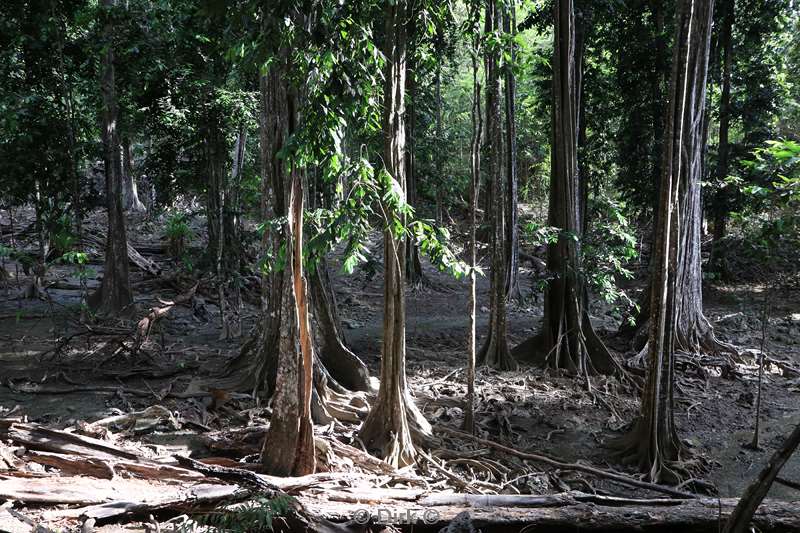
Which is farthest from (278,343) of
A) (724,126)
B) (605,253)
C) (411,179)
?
(724,126)

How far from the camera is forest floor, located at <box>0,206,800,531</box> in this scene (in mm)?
6617

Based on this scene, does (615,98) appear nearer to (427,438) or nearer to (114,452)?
(427,438)

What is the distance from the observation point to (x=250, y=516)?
4.29 meters

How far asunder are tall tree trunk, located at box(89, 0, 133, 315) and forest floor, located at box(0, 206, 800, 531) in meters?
0.59

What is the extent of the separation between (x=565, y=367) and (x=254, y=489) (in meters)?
6.75

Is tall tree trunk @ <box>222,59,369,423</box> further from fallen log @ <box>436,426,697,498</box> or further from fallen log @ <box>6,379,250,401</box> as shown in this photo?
fallen log @ <box>436,426,697,498</box>

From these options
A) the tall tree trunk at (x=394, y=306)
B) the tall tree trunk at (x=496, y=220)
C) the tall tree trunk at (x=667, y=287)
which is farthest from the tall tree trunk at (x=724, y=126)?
the tall tree trunk at (x=394, y=306)

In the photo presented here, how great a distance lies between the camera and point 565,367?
33.6 feet

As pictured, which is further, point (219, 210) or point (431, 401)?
point (219, 210)

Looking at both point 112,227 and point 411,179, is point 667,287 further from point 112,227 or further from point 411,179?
point 411,179

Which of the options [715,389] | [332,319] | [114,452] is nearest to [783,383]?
[715,389]

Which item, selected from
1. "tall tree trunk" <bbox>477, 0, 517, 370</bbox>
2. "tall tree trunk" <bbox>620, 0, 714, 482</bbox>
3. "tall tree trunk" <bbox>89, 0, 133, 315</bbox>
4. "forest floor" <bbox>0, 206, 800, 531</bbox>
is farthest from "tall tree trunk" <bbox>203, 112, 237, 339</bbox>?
"tall tree trunk" <bbox>620, 0, 714, 482</bbox>

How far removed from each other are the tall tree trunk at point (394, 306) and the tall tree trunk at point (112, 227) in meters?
7.55

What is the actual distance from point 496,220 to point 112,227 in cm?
793
